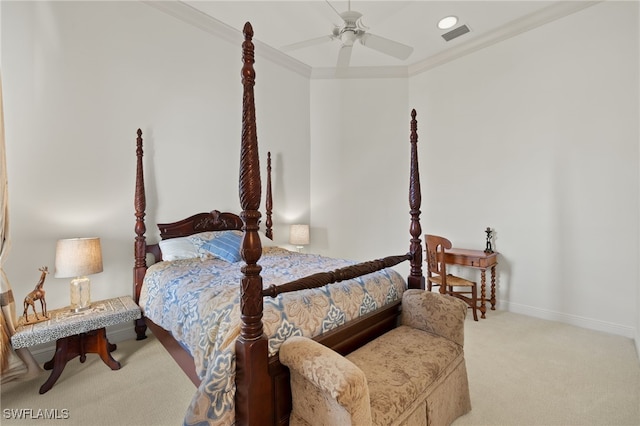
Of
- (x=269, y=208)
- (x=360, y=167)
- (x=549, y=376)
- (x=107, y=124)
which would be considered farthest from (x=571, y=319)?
(x=107, y=124)

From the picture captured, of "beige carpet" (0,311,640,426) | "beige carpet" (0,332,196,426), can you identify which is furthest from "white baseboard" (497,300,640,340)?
"beige carpet" (0,332,196,426)

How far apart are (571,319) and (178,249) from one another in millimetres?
4122

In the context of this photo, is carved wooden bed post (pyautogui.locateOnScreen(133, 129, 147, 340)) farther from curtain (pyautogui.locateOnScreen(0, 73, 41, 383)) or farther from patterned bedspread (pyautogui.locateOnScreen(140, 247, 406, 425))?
curtain (pyautogui.locateOnScreen(0, 73, 41, 383))

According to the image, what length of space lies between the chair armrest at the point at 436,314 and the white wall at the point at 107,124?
2.54m

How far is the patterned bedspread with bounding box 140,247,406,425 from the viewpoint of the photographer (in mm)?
1337

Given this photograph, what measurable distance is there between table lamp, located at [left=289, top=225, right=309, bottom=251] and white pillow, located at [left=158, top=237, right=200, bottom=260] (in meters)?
1.58

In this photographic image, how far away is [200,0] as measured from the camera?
317 cm

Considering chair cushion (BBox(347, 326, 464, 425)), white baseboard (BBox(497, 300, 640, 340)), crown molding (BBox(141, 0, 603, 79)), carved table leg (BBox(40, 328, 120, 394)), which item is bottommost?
white baseboard (BBox(497, 300, 640, 340))

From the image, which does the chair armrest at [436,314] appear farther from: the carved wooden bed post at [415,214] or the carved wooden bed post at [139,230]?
the carved wooden bed post at [139,230]

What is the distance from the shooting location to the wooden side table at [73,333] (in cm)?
203

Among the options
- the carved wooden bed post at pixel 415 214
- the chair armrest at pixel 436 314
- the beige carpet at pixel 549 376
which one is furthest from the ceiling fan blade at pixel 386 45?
the beige carpet at pixel 549 376

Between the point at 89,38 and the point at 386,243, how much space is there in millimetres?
4193

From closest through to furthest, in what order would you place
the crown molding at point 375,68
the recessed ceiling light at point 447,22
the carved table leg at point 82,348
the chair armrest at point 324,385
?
the chair armrest at point 324,385, the carved table leg at point 82,348, the crown molding at point 375,68, the recessed ceiling light at point 447,22

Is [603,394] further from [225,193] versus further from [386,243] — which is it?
[225,193]
